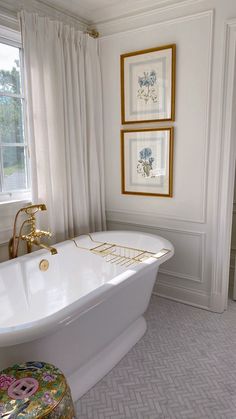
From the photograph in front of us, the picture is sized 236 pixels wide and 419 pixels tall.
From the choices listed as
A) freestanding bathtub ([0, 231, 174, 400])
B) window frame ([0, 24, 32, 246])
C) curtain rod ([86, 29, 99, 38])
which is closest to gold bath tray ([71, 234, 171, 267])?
freestanding bathtub ([0, 231, 174, 400])

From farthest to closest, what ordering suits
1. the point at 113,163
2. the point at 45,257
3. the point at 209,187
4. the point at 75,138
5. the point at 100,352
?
the point at 113,163 < the point at 75,138 < the point at 209,187 < the point at 45,257 < the point at 100,352

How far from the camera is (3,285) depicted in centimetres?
198

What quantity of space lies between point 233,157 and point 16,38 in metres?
1.82

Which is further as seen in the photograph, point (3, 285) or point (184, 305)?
point (184, 305)

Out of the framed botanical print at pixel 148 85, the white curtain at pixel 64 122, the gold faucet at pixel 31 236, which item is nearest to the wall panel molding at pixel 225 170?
the framed botanical print at pixel 148 85

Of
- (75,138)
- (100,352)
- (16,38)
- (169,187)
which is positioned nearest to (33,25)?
(16,38)

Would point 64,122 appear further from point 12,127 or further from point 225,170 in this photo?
point 225,170

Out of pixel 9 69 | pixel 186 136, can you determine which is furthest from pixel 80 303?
pixel 9 69

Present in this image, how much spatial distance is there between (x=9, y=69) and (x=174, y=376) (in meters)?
2.39

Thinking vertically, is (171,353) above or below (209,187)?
below

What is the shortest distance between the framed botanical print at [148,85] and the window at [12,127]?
2.91ft

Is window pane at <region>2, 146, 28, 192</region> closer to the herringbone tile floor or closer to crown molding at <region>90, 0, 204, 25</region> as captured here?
crown molding at <region>90, 0, 204, 25</region>

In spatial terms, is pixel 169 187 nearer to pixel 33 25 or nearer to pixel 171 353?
pixel 171 353

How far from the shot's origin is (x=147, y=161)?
108 inches
